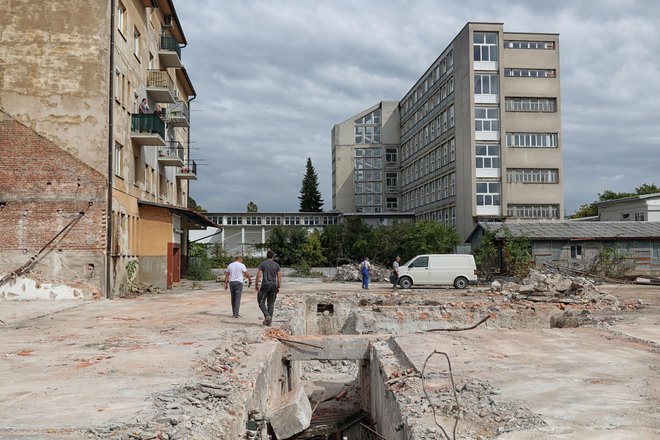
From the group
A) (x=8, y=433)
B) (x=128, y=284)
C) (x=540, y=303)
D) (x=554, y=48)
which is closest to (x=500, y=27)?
(x=554, y=48)

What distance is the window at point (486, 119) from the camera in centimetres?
5044

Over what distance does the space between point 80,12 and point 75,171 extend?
19.9 feet

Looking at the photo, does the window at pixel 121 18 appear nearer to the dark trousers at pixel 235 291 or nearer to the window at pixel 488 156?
the dark trousers at pixel 235 291

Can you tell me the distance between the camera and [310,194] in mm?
97750

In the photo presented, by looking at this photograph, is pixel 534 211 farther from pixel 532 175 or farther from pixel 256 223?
pixel 256 223

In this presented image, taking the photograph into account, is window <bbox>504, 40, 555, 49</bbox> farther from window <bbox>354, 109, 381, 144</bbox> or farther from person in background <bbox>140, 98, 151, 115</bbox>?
person in background <bbox>140, 98, 151, 115</bbox>

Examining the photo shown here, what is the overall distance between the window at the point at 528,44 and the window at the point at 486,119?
19.6 feet

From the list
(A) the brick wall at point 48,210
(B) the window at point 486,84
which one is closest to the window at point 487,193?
(B) the window at point 486,84

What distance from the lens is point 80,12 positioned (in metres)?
21.7

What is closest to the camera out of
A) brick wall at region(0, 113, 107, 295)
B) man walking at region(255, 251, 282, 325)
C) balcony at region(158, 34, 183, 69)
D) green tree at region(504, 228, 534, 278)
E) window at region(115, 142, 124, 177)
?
man walking at region(255, 251, 282, 325)

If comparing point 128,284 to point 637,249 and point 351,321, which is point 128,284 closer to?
point 351,321

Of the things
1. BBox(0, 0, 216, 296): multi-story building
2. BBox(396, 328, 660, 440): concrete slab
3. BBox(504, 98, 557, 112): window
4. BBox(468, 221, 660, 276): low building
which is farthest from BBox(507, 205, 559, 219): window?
BBox(396, 328, 660, 440): concrete slab

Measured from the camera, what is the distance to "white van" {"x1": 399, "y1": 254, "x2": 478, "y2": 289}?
28984 mm

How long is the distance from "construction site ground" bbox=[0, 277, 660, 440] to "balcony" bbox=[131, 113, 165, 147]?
34.9ft
